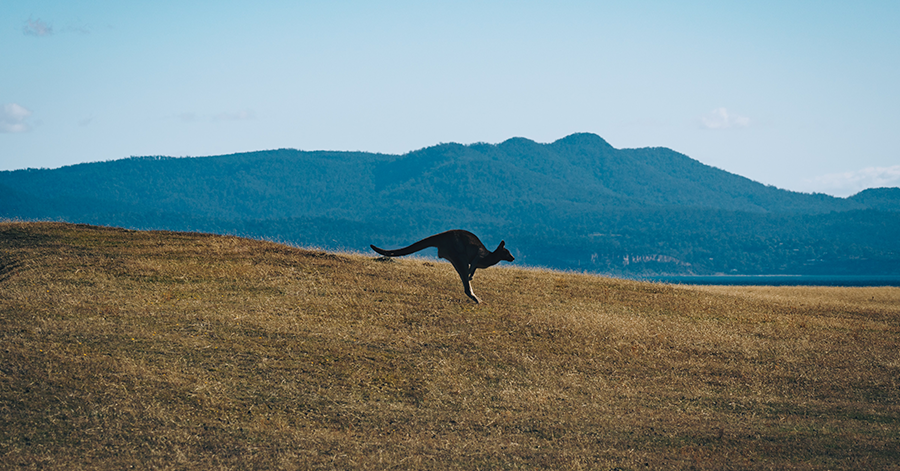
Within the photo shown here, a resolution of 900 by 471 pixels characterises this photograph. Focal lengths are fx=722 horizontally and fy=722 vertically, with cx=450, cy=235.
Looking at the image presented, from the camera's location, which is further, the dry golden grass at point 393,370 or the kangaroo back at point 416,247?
the kangaroo back at point 416,247

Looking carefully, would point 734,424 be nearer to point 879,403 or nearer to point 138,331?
point 879,403

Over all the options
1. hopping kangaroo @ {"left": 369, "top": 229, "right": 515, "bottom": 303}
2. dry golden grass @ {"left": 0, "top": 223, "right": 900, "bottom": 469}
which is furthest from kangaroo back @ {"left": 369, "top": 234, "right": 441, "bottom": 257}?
dry golden grass @ {"left": 0, "top": 223, "right": 900, "bottom": 469}

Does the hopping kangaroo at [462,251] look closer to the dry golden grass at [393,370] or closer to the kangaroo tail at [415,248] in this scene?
the kangaroo tail at [415,248]

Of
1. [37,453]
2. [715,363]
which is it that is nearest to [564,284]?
[715,363]

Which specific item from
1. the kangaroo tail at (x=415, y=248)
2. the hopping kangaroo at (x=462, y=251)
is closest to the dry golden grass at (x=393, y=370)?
the hopping kangaroo at (x=462, y=251)

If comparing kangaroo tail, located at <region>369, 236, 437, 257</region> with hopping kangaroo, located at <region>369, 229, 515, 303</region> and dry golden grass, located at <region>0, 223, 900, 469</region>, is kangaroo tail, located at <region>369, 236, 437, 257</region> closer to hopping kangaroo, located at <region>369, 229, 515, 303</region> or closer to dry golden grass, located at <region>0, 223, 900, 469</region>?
hopping kangaroo, located at <region>369, 229, 515, 303</region>

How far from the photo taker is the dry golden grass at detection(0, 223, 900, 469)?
459 inches

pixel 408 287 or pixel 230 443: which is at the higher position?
pixel 408 287

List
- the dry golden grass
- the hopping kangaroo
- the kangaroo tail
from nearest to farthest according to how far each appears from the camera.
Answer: the dry golden grass < the kangaroo tail < the hopping kangaroo

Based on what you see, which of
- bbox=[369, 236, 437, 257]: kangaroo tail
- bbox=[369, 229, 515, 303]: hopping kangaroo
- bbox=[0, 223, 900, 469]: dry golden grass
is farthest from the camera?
bbox=[369, 229, 515, 303]: hopping kangaroo

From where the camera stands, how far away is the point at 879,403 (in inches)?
615

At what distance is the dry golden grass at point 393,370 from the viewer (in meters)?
11.7

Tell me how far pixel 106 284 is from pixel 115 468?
11106 mm

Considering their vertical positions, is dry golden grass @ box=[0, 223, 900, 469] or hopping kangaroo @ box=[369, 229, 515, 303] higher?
hopping kangaroo @ box=[369, 229, 515, 303]
